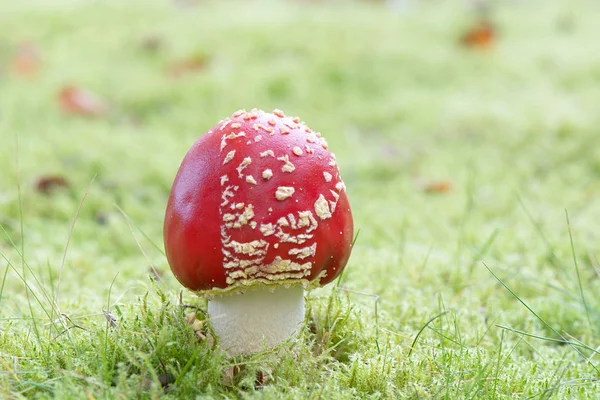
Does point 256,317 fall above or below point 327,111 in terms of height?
below

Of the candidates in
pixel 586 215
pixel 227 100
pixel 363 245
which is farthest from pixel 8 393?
pixel 227 100

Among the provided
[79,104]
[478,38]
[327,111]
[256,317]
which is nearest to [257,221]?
[256,317]

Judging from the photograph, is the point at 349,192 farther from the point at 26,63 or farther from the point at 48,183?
the point at 26,63

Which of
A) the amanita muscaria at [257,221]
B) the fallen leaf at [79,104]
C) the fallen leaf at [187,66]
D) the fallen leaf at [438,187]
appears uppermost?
the fallen leaf at [187,66]

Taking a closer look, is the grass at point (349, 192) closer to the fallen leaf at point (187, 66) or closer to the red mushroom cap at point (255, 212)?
the fallen leaf at point (187, 66)

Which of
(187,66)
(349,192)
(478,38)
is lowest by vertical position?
(349,192)

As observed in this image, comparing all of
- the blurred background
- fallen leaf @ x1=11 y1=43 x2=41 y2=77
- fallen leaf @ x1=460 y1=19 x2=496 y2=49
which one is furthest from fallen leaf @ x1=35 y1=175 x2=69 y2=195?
fallen leaf @ x1=460 y1=19 x2=496 y2=49

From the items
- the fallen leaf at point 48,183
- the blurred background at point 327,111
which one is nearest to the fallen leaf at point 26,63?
the blurred background at point 327,111
